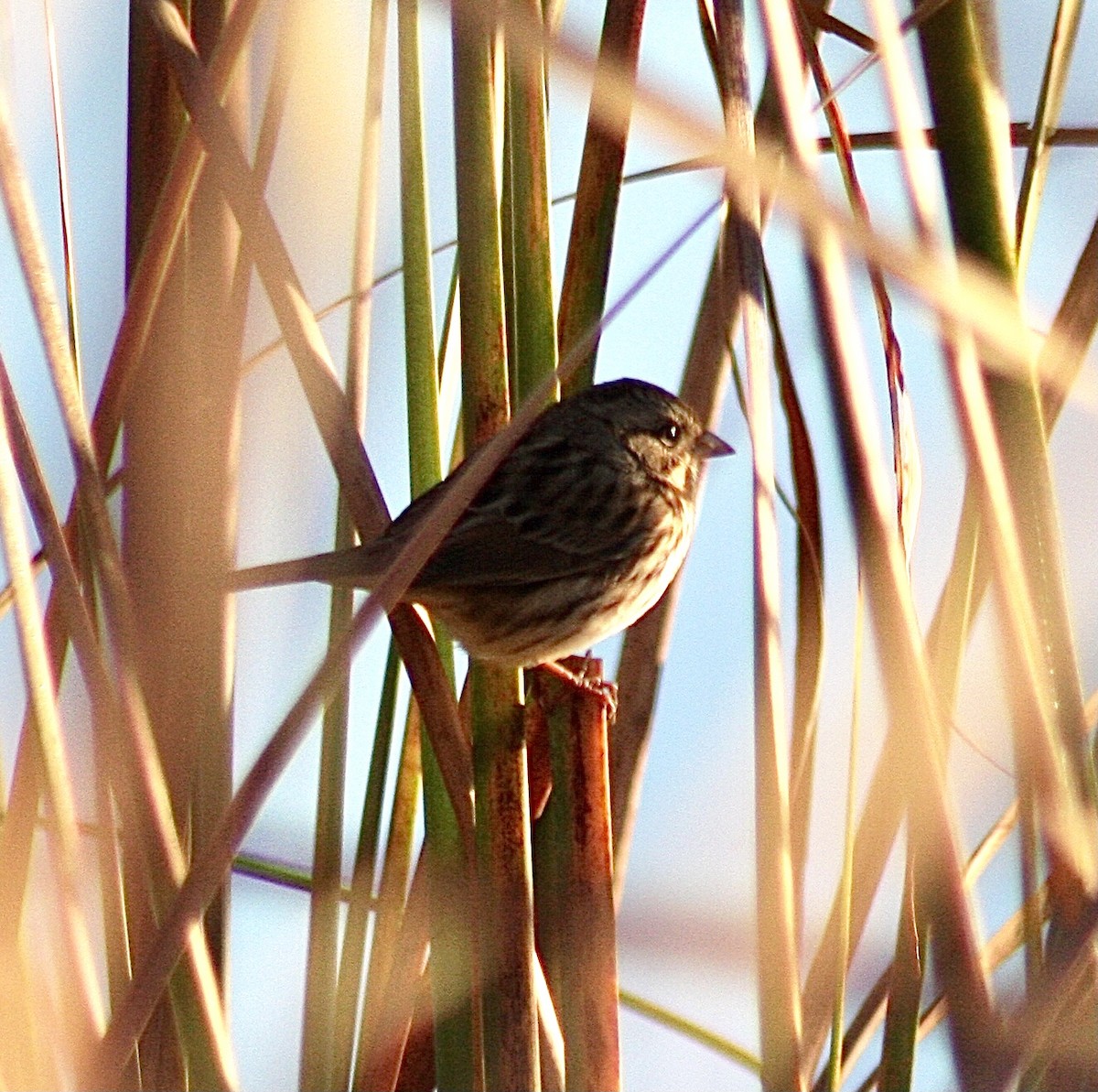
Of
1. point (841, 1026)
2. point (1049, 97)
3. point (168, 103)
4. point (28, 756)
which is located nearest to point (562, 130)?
point (168, 103)

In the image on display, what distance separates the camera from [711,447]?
2.34 m

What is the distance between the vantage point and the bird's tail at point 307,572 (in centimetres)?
161

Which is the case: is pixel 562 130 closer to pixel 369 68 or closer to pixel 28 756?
pixel 369 68

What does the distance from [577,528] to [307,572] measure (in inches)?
34.3

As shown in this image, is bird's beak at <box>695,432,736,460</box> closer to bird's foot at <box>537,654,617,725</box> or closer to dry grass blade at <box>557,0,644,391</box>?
bird's foot at <box>537,654,617,725</box>

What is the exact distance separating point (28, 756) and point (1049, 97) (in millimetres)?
1184

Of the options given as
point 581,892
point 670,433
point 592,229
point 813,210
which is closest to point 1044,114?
point 592,229

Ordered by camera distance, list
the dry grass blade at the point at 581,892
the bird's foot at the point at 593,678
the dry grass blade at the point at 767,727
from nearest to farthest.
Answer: the dry grass blade at the point at 767,727
the dry grass blade at the point at 581,892
the bird's foot at the point at 593,678

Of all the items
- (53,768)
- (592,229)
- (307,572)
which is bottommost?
(53,768)

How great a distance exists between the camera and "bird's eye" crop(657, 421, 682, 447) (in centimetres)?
244

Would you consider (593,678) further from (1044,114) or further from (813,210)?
(813,210)

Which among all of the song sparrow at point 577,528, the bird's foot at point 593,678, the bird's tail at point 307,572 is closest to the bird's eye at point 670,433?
the song sparrow at point 577,528

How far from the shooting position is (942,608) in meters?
1.48

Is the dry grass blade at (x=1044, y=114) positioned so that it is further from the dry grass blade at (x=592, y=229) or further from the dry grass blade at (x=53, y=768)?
the dry grass blade at (x=53, y=768)
